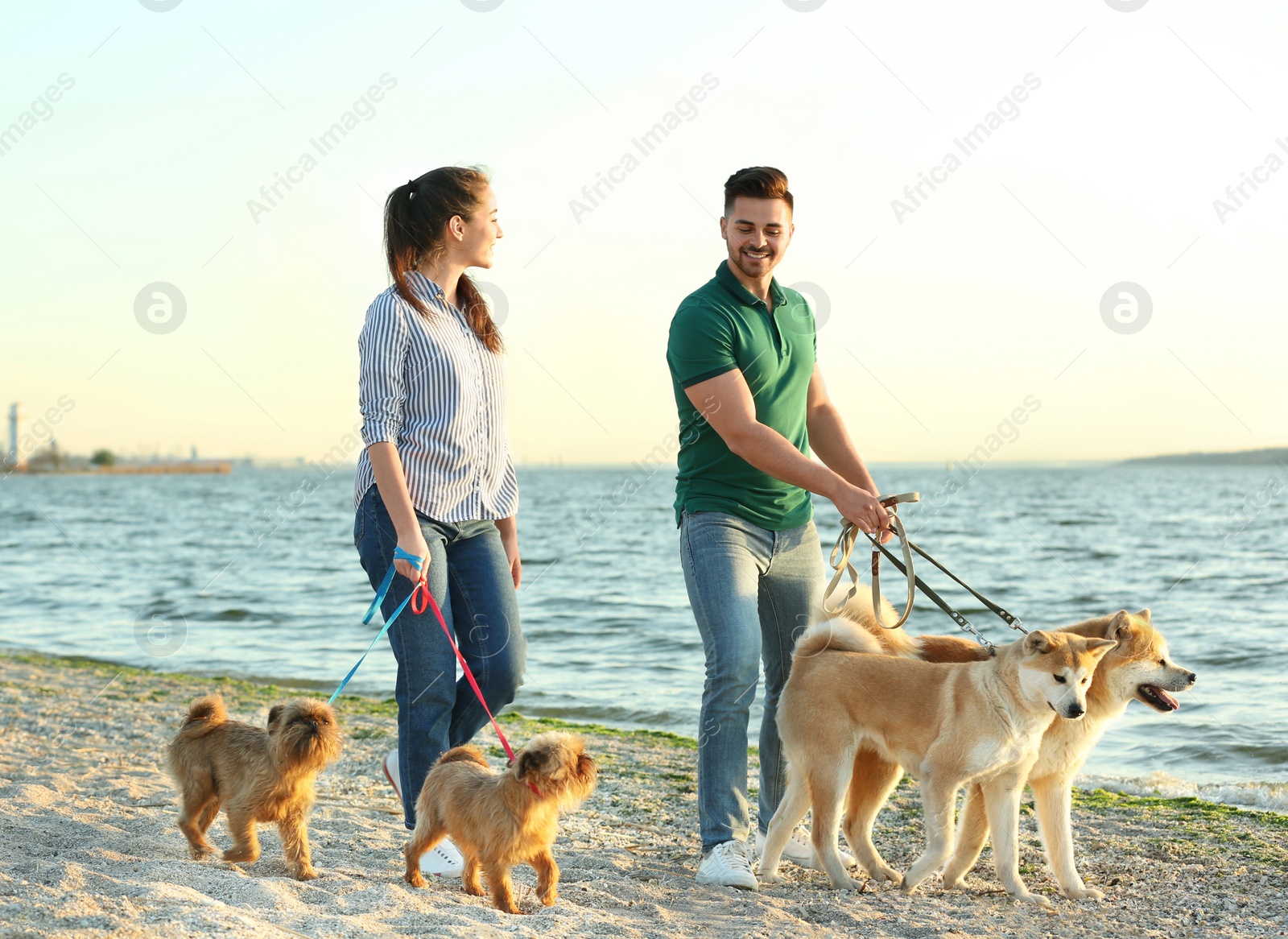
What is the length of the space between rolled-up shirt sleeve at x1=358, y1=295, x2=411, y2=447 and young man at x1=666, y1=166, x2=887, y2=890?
44.3 inches

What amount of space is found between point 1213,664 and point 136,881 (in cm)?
1012

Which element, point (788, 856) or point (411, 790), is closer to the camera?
point (411, 790)

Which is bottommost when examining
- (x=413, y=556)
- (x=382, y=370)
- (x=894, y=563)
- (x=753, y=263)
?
(x=894, y=563)

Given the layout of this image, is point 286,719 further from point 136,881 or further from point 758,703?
point 758,703

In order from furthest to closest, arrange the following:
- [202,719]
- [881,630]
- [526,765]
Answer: [881,630] < [202,719] < [526,765]

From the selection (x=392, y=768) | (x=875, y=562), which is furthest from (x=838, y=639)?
(x=392, y=768)

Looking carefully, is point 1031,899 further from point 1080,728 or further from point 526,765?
point 526,765

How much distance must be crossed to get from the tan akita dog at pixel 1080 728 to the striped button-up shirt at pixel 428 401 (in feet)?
5.80

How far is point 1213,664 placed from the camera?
1030 centimetres

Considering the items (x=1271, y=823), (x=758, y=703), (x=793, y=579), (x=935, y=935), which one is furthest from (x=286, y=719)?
(x=758, y=703)

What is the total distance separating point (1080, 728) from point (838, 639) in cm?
98

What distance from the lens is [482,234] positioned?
388cm

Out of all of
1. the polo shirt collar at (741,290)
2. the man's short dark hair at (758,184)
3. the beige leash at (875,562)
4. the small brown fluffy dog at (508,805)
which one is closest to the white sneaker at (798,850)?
the beige leash at (875,562)

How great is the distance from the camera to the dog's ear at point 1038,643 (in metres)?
3.79
